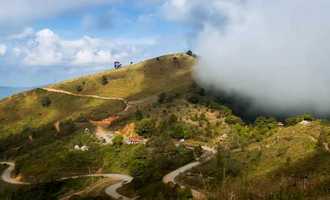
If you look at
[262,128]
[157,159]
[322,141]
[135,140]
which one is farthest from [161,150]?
[322,141]

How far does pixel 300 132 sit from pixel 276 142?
6.31 meters

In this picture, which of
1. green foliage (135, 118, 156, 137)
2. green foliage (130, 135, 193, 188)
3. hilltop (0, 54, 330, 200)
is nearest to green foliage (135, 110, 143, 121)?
hilltop (0, 54, 330, 200)

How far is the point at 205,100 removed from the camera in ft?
563

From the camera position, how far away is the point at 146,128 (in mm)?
148375

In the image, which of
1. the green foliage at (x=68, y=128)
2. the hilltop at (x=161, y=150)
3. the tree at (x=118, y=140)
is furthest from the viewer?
the green foliage at (x=68, y=128)

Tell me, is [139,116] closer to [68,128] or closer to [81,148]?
[81,148]

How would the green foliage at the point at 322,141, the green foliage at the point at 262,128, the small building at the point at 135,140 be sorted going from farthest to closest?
the small building at the point at 135,140, the green foliage at the point at 262,128, the green foliage at the point at 322,141

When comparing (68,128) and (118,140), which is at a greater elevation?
(118,140)

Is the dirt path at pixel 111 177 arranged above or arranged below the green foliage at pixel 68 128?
below

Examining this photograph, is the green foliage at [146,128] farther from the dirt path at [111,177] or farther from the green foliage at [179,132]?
the dirt path at [111,177]

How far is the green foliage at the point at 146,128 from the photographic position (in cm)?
14725

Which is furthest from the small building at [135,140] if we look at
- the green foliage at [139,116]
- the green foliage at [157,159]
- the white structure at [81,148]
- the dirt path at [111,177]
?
the dirt path at [111,177]

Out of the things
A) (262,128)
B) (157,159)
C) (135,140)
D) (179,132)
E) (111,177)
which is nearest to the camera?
(111,177)

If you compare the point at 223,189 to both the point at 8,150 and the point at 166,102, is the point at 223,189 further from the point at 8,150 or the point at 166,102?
the point at 8,150
